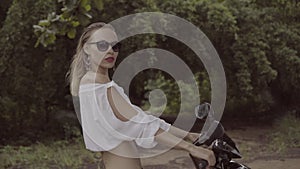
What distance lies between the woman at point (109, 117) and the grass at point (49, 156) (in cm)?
404

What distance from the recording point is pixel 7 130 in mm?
7965

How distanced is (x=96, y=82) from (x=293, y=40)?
22.2 ft

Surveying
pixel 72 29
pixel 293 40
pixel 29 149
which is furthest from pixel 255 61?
pixel 72 29

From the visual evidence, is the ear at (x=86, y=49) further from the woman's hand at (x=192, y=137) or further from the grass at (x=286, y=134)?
the grass at (x=286, y=134)

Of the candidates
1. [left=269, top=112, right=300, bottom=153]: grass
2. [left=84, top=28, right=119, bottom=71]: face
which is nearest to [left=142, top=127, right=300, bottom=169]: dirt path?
[left=269, top=112, right=300, bottom=153]: grass

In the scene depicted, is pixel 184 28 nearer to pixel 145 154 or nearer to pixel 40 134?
pixel 40 134

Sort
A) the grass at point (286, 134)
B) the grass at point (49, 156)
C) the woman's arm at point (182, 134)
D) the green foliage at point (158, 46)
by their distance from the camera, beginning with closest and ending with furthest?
the woman's arm at point (182, 134) → the grass at point (49, 156) → the green foliage at point (158, 46) → the grass at point (286, 134)

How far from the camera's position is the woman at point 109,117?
1.80 meters

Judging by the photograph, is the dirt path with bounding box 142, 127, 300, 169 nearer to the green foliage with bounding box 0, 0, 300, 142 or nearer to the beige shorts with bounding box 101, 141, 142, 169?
the green foliage with bounding box 0, 0, 300, 142

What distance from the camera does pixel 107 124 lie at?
73.3 inches

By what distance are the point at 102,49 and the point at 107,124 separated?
0.29 meters

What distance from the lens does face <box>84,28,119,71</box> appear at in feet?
6.50

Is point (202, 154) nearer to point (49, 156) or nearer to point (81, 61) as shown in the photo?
point (81, 61)

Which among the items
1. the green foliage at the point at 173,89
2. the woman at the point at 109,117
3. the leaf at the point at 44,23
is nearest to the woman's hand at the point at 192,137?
the woman at the point at 109,117
